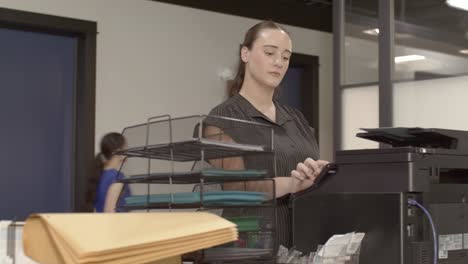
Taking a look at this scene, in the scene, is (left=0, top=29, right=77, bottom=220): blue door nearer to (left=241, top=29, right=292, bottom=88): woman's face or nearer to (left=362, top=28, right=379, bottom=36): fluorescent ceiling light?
(left=362, top=28, right=379, bottom=36): fluorescent ceiling light

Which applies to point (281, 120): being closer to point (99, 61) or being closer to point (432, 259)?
point (432, 259)

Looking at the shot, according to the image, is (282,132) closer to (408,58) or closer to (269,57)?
(269,57)

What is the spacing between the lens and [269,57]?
1.90 meters

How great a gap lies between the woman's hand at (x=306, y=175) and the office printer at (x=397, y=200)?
0.03 m

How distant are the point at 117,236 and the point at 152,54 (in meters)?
4.34

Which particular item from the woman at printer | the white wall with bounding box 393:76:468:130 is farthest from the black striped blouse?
the white wall with bounding box 393:76:468:130

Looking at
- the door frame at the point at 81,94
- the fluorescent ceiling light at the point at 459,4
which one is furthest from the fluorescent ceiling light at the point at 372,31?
the door frame at the point at 81,94

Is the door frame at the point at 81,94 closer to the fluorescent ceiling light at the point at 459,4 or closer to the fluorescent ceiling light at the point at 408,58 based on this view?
the fluorescent ceiling light at the point at 408,58

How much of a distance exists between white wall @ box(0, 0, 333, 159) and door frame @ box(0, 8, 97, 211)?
2.4 inches

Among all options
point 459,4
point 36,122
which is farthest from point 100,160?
point 459,4

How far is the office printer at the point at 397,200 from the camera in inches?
58.6

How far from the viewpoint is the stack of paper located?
2.99 ft

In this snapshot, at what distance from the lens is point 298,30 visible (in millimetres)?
6168

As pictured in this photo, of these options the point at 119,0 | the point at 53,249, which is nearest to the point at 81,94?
the point at 119,0
